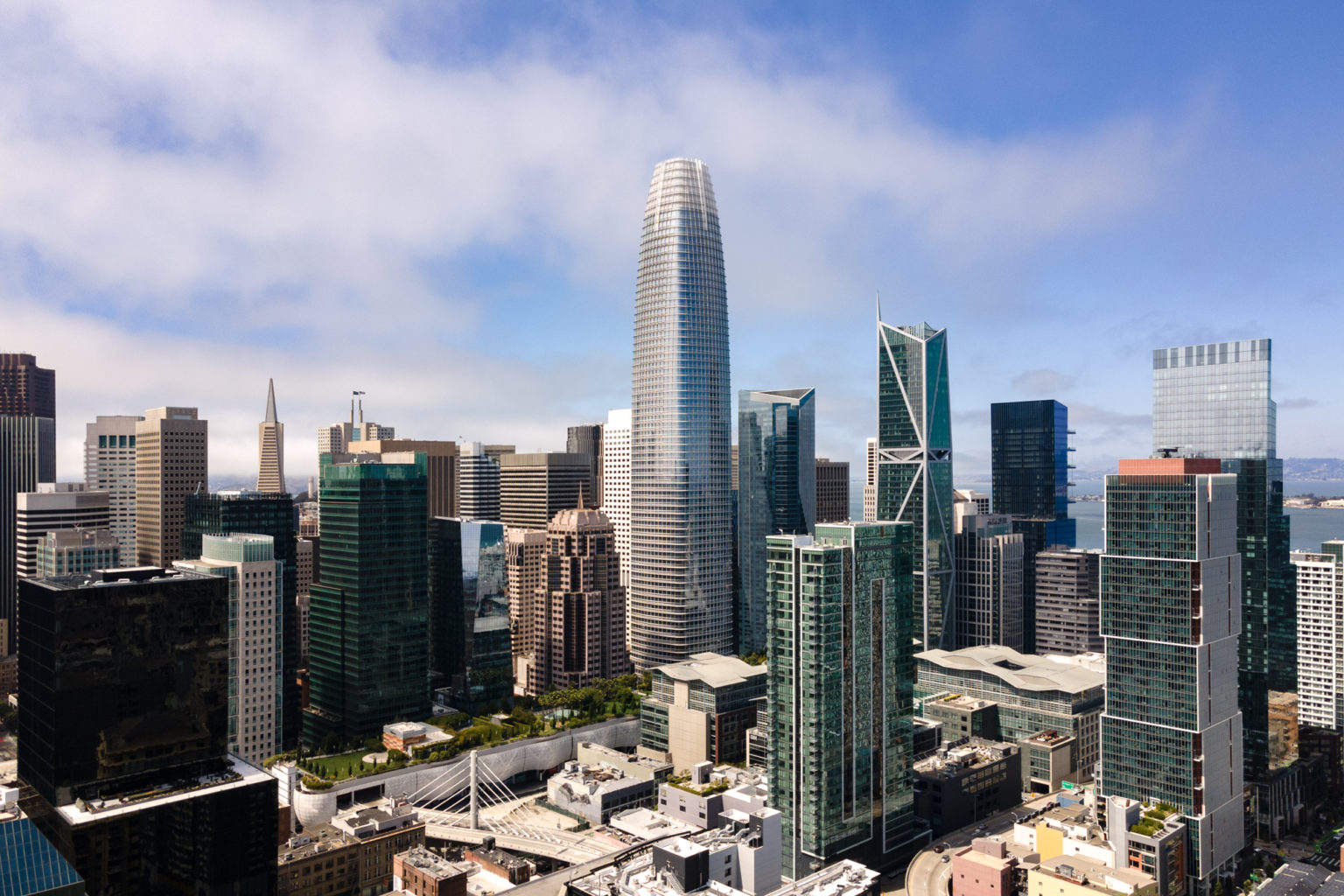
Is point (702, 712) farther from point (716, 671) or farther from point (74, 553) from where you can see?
point (74, 553)

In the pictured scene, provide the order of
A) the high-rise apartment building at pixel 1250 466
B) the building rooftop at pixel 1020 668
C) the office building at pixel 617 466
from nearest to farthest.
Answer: the high-rise apartment building at pixel 1250 466
the building rooftop at pixel 1020 668
the office building at pixel 617 466

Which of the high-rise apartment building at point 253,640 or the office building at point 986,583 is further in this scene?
the office building at point 986,583

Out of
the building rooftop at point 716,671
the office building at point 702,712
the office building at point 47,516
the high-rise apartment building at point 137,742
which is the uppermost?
the office building at point 47,516

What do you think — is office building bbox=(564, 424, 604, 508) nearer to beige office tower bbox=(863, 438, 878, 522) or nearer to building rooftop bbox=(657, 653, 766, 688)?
beige office tower bbox=(863, 438, 878, 522)

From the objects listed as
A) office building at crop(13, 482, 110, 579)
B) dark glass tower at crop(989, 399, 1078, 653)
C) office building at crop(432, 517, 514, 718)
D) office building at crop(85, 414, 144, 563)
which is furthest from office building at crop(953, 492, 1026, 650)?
office building at crop(85, 414, 144, 563)

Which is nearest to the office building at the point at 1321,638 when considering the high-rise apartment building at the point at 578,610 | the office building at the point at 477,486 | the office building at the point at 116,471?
the high-rise apartment building at the point at 578,610

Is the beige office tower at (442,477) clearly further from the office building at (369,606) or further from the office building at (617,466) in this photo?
the office building at (369,606)

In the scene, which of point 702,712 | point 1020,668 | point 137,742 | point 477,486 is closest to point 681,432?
point 702,712
